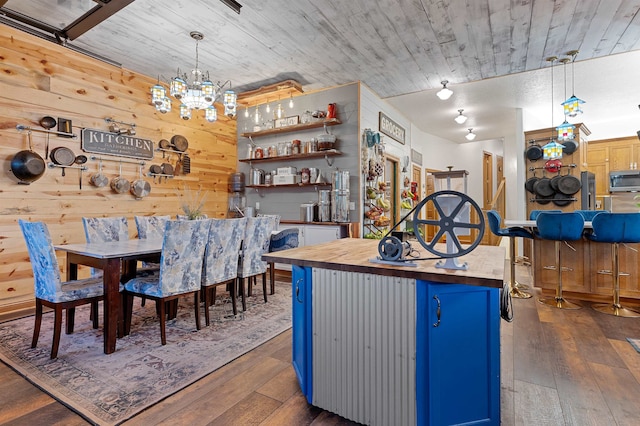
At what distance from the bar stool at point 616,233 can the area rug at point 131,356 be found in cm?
314

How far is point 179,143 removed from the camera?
5.17 m

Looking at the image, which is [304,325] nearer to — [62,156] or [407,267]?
[407,267]

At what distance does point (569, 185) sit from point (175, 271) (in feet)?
22.0

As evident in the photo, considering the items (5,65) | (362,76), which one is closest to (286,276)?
(362,76)

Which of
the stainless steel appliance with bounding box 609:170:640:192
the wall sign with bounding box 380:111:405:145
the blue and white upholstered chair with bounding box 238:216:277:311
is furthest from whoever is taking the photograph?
the stainless steel appliance with bounding box 609:170:640:192

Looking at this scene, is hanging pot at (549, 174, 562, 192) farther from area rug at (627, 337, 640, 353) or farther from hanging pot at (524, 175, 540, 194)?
area rug at (627, 337, 640, 353)

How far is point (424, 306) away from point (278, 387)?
1146 millimetres

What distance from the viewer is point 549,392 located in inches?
78.1

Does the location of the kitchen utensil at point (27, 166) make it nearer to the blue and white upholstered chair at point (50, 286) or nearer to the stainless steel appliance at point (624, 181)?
the blue and white upholstered chair at point (50, 286)

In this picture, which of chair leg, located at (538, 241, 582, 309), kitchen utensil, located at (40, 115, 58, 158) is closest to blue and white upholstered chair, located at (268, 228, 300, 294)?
kitchen utensil, located at (40, 115, 58, 158)

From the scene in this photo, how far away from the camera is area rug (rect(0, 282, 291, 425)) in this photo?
1.95 metres

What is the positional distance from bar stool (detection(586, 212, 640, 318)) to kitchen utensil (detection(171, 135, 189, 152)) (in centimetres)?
534

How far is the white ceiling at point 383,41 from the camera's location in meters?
3.15

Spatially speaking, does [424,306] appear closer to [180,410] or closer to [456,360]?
[456,360]
